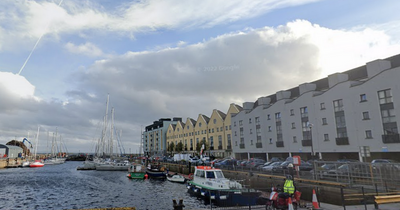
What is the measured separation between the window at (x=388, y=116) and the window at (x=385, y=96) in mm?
1488

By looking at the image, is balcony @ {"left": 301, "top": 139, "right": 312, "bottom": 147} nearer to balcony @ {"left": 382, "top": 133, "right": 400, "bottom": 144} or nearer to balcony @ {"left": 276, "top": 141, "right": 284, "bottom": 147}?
balcony @ {"left": 276, "top": 141, "right": 284, "bottom": 147}

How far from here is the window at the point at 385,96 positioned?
40719 millimetres

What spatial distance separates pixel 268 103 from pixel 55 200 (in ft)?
187

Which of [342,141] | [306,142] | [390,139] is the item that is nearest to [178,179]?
[306,142]

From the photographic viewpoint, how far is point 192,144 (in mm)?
113500

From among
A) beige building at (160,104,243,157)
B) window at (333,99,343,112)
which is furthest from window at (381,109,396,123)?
beige building at (160,104,243,157)

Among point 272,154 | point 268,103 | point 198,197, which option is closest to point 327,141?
point 272,154

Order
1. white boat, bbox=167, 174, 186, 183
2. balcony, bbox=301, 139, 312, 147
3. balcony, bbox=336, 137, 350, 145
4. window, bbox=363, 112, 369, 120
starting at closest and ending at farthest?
1. window, bbox=363, 112, 369, 120
2. balcony, bbox=336, 137, 350, 145
3. white boat, bbox=167, 174, 186, 183
4. balcony, bbox=301, 139, 312, 147

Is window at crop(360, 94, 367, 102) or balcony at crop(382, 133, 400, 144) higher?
window at crop(360, 94, 367, 102)

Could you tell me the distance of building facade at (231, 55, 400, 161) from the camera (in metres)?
40.7

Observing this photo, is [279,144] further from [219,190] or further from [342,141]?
[219,190]

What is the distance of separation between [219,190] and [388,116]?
1314 inches

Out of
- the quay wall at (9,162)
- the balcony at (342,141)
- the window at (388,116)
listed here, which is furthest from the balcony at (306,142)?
the quay wall at (9,162)

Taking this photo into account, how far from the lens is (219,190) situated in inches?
953
